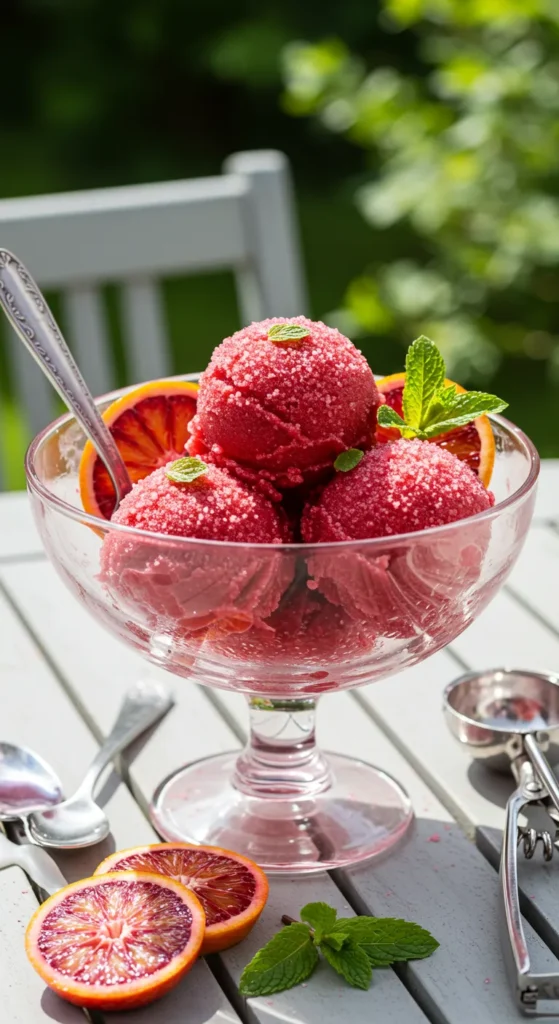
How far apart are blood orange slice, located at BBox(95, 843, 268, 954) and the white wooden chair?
93cm

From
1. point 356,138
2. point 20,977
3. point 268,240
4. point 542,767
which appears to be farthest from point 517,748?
point 356,138

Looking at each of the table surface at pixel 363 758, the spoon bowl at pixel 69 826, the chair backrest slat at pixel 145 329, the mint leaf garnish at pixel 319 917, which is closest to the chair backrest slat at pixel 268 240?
the chair backrest slat at pixel 145 329

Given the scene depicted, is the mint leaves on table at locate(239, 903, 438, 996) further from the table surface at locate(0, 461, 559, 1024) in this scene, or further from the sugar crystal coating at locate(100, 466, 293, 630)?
the sugar crystal coating at locate(100, 466, 293, 630)

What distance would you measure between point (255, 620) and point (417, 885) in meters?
0.22

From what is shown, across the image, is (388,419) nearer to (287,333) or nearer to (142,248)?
(287,333)

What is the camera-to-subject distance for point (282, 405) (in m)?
0.86

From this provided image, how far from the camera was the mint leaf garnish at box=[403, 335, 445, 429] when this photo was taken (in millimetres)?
893

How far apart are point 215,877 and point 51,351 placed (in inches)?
14.9

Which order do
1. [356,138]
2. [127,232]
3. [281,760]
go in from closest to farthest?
[281,760]
[127,232]
[356,138]

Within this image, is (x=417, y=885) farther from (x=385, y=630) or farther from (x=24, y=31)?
(x=24, y=31)

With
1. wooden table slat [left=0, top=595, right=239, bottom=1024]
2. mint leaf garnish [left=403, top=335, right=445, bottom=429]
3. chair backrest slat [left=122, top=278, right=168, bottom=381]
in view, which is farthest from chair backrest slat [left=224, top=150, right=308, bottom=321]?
mint leaf garnish [left=403, top=335, right=445, bottom=429]

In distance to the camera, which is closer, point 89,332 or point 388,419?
point 388,419

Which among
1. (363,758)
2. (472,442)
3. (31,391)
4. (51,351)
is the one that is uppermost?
(51,351)

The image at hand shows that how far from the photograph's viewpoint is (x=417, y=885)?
2.81 feet
